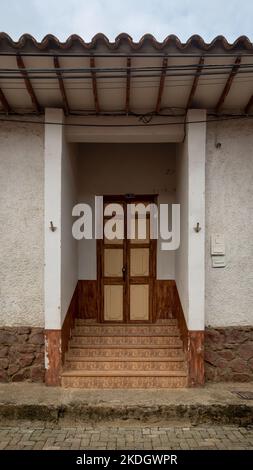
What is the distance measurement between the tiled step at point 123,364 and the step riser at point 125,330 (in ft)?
3.06

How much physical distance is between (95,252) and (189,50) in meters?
4.20

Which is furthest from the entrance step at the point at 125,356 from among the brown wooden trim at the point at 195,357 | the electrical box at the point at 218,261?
the electrical box at the point at 218,261

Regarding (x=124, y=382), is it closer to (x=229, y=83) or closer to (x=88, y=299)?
(x=88, y=299)

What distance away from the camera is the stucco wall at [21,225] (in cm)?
558

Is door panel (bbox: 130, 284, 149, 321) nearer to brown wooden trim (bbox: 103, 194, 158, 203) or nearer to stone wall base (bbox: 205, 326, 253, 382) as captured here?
brown wooden trim (bbox: 103, 194, 158, 203)

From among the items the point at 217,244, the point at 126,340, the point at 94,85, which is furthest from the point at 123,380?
the point at 94,85

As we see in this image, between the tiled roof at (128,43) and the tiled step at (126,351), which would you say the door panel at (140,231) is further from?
the tiled roof at (128,43)

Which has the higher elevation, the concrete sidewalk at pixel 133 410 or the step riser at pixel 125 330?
the step riser at pixel 125 330

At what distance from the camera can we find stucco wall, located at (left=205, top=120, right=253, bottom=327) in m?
5.62

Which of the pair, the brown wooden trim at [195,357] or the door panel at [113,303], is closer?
the brown wooden trim at [195,357]

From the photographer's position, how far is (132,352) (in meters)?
6.21

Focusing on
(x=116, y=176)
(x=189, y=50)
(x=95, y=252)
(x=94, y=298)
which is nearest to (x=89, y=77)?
(x=189, y=50)

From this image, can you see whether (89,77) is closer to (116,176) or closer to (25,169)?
(25,169)
